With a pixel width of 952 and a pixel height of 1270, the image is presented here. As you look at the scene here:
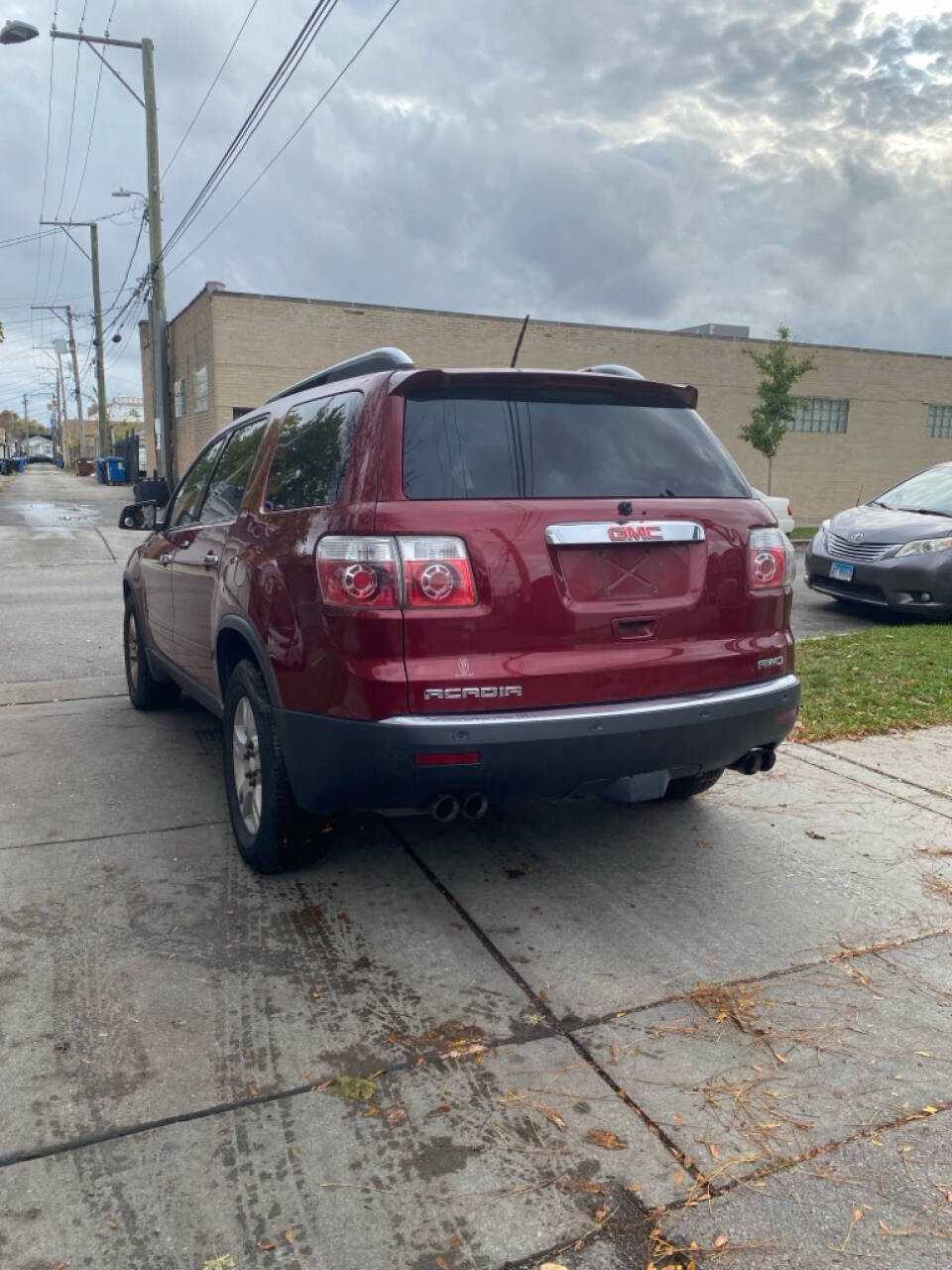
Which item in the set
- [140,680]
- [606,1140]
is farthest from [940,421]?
[606,1140]

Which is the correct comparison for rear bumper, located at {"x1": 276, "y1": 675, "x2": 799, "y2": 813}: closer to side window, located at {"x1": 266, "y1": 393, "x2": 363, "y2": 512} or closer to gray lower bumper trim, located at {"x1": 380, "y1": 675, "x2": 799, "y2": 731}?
gray lower bumper trim, located at {"x1": 380, "y1": 675, "x2": 799, "y2": 731}

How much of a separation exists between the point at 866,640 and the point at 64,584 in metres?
9.18

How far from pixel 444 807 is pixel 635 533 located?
110cm

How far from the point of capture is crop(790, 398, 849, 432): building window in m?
29.5

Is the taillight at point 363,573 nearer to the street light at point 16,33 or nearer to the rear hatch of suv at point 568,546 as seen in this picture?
the rear hatch of suv at point 568,546

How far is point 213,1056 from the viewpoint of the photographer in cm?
284

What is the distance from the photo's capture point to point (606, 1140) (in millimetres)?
2518

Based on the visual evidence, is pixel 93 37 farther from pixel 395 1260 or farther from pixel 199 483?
pixel 395 1260

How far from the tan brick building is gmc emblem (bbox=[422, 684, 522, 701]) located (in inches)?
857

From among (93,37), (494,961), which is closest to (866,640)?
(494,961)

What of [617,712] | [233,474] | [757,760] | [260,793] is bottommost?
[260,793]

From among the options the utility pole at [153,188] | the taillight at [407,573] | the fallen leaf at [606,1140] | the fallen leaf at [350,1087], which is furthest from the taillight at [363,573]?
the utility pole at [153,188]

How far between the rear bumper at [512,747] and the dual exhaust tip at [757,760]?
0.28m

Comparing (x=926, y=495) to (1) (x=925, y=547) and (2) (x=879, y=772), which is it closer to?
(1) (x=925, y=547)
